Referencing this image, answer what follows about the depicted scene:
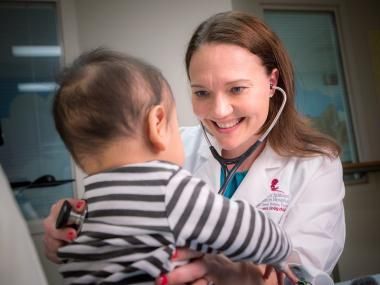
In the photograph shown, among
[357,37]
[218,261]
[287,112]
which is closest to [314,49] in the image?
[357,37]

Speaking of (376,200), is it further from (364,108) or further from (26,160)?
(26,160)

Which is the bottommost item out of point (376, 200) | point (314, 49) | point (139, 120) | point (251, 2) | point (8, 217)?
point (376, 200)

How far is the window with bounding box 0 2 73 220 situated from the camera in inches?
70.9

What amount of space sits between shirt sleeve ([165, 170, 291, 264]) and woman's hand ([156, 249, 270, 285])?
4cm

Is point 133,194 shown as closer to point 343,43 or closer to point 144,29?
point 144,29

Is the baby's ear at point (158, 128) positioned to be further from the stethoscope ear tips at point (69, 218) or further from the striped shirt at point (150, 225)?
the stethoscope ear tips at point (69, 218)

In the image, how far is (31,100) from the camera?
1828mm

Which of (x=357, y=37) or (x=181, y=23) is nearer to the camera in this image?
(x=181, y=23)

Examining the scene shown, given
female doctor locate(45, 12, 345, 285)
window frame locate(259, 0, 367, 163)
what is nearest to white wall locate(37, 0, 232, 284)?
window frame locate(259, 0, 367, 163)

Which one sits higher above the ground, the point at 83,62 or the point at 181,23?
the point at 181,23

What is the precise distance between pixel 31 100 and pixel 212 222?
5.30 ft

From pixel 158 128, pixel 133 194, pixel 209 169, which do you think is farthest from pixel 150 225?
pixel 209 169

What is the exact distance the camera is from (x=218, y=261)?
604 mm

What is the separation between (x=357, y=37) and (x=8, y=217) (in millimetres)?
2245
